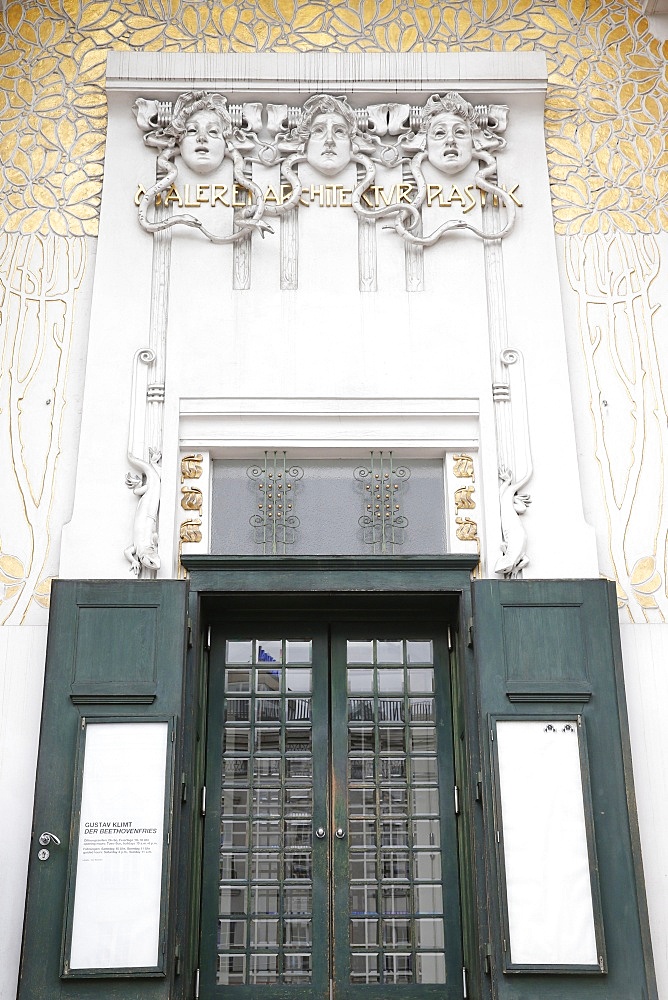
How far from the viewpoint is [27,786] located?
568 cm

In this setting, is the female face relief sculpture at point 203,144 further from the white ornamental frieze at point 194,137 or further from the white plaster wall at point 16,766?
the white plaster wall at point 16,766

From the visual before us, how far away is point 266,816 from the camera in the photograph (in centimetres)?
591

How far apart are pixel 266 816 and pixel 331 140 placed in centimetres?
390

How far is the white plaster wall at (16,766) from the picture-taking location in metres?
5.47

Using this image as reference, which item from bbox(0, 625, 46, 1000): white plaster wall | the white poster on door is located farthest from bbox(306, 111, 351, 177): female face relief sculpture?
the white poster on door

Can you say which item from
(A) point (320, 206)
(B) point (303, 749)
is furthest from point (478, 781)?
(A) point (320, 206)

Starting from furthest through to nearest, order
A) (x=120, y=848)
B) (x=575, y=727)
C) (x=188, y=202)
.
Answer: (x=188, y=202), (x=575, y=727), (x=120, y=848)

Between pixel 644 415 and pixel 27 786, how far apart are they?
3.86 meters

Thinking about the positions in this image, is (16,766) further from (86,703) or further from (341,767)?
(341,767)

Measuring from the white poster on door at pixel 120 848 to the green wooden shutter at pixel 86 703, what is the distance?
2.0 inches

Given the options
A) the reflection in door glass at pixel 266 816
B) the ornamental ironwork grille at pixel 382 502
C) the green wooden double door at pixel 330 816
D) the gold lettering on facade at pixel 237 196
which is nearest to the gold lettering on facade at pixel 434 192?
the gold lettering on facade at pixel 237 196

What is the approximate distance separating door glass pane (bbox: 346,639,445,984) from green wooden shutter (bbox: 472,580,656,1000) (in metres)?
0.50

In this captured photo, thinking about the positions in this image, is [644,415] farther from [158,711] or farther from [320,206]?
[158,711]

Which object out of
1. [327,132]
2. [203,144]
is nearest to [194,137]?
[203,144]
